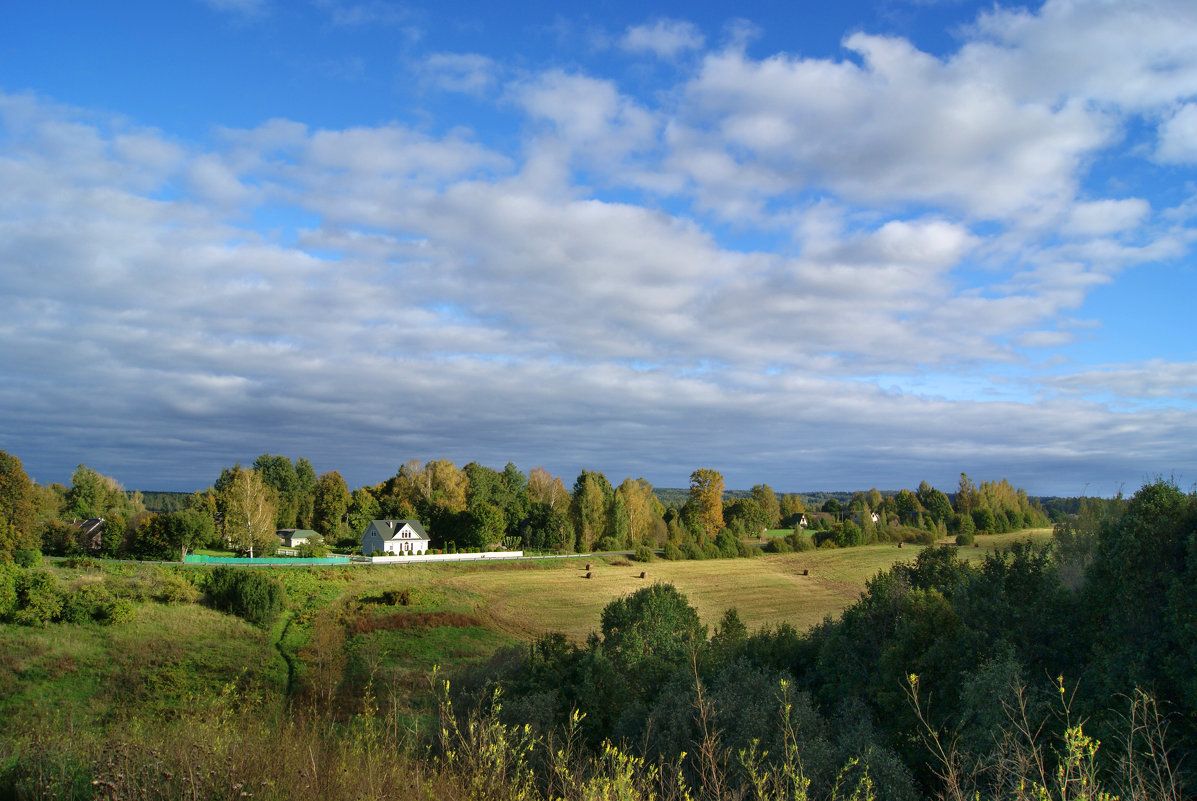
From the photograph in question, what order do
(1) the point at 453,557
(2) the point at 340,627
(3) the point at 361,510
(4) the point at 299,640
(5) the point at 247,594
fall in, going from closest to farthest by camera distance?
1. (4) the point at 299,640
2. (2) the point at 340,627
3. (5) the point at 247,594
4. (1) the point at 453,557
5. (3) the point at 361,510

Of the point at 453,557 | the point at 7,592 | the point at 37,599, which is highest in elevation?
the point at 7,592

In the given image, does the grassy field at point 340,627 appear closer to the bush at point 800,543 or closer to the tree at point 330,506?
the bush at point 800,543

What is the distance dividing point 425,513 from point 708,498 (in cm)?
3868

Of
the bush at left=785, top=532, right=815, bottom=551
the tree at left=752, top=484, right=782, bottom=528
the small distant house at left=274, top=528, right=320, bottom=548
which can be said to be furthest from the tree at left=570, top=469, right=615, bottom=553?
the tree at left=752, top=484, right=782, bottom=528

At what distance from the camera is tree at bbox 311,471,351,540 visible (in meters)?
91.0

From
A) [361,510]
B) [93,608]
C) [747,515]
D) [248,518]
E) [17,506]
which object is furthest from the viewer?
[747,515]

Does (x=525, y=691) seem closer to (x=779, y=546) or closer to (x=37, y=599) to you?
(x=37, y=599)

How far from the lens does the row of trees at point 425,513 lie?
6159 cm

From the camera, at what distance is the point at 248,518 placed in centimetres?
6894

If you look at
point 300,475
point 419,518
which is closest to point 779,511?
point 419,518

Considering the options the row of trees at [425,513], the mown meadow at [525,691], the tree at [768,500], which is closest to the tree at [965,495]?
the row of trees at [425,513]

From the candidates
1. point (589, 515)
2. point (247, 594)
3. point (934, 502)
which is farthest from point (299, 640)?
point (934, 502)

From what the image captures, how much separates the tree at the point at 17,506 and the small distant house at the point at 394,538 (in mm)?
30803

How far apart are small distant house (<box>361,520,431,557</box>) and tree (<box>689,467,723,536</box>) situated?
3656 cm
